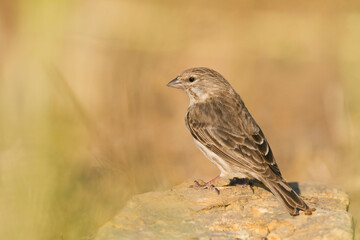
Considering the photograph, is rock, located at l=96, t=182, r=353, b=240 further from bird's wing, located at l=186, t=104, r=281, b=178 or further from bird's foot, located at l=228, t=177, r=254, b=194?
bird's wing, located at l=186, t=104, r=281, b=178

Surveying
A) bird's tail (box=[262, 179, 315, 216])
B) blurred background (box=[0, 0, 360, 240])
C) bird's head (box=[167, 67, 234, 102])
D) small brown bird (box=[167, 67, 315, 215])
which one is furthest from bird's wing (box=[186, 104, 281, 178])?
blurred background (box=[0, 0, 360, 240])

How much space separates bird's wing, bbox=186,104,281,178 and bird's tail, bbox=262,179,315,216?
0.19 meters

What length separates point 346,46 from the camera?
26.6 ft

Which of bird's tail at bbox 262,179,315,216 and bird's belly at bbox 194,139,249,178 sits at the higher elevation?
bird's belly at bbox 194,139,249,178

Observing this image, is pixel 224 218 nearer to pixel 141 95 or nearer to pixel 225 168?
pixel 225 168

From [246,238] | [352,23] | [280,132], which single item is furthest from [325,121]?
[246,238]

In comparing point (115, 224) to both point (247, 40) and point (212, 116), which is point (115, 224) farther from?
point (247, 40)

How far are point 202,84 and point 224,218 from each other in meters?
2.12

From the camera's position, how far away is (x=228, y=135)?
5.62 meters

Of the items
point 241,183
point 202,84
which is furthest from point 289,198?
point 202,84

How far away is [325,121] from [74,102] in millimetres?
4502

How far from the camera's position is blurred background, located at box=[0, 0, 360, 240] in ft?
14.0

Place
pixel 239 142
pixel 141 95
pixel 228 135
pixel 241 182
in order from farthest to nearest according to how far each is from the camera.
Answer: pixel 141 95, pixel 241 182, pixel 228 135, pixel 239 142

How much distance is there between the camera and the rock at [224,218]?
4141mm
